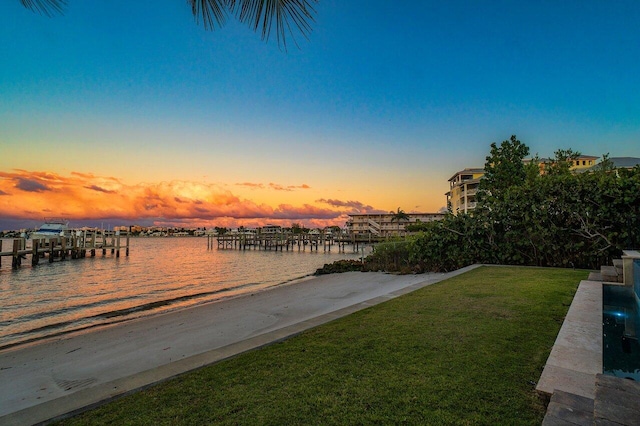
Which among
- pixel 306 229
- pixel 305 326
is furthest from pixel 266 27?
pixel 306 229

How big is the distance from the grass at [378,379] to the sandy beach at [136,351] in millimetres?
416

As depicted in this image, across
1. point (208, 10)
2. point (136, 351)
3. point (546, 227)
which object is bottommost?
point (136, 351)

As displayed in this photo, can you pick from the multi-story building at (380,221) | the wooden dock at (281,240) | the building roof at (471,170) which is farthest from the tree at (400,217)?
the building roof at (471,170)

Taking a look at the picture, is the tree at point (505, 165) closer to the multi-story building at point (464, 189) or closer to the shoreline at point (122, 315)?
the shoreline at point (122, 315)

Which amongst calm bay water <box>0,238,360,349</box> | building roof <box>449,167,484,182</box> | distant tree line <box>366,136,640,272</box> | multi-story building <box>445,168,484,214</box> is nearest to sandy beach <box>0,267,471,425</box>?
calm bay water <box>0,238,360,349</box>

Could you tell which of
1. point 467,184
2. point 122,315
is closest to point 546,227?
point 122,315

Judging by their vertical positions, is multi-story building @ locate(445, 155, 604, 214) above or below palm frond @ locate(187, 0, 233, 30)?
above

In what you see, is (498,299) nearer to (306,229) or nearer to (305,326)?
(305,326)

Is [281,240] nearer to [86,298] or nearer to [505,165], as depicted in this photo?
[505,165]

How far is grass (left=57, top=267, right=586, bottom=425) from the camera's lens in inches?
106

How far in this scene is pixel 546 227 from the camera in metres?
12.1

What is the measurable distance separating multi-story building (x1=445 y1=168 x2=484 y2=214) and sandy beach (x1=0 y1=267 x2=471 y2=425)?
159ft

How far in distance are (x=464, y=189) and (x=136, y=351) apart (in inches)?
2262

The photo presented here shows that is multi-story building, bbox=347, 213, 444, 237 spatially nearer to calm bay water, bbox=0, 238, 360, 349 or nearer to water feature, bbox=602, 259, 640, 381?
calm bay water, bbox=0, 238, 360, 349
